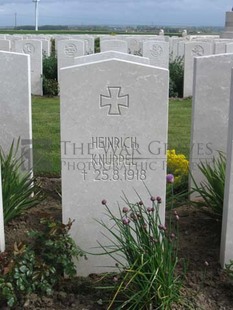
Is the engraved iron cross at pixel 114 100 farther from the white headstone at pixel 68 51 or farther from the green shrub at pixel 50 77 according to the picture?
the green shrub at pixel 50 77

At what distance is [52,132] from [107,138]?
4511mm

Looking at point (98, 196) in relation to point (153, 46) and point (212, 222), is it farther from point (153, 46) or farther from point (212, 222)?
point (153, 46)

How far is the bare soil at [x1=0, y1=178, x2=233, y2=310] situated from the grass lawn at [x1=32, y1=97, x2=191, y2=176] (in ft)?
4.58

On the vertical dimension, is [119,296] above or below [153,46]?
below

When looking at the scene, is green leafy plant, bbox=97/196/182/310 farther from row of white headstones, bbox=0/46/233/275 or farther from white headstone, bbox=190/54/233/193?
white headstone, bbox=190/54/233/193

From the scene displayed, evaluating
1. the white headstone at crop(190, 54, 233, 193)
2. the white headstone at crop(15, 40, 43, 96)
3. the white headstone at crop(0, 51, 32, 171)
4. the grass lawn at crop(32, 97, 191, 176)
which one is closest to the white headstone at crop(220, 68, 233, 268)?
the white headstone at crop(190, 54, 233, 193)

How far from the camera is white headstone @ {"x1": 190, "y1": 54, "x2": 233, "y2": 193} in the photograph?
193 inches

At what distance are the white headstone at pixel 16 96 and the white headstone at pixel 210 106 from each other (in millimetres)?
1418

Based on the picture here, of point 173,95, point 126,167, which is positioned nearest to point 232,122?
point 126,167

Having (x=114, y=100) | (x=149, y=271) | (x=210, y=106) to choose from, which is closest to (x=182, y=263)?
(x=149, y=271)

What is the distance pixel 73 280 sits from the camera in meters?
3.61

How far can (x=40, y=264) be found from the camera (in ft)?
10.7

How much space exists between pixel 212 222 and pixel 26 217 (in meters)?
1.41

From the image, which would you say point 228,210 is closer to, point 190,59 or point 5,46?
point 190,59
